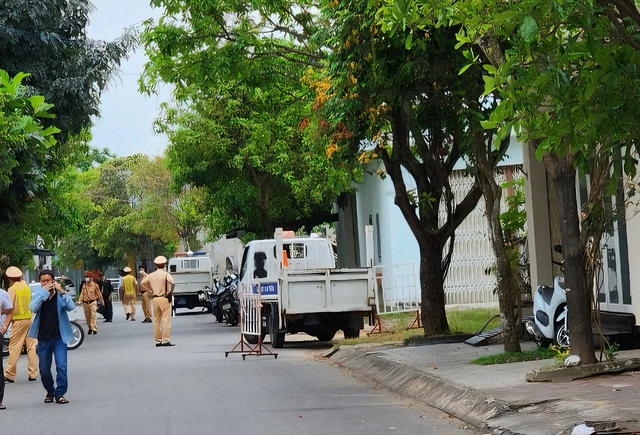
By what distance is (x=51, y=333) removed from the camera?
15.1 m

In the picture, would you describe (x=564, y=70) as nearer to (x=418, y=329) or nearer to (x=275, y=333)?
(x=275, y=333)

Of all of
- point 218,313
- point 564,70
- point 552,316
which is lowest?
point 552,316

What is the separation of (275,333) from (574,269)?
10740 mm

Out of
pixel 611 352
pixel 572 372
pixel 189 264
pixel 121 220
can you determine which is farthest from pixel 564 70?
pixel 121 220

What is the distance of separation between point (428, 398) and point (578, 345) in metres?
1.93

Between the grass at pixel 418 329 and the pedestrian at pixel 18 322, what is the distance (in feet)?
22.2

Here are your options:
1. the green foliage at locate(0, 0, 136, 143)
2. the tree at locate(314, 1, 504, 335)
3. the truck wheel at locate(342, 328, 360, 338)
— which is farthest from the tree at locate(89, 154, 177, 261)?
the tree at locate(314, 1, 504, 335)

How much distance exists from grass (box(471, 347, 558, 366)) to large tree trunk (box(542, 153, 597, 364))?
229cm

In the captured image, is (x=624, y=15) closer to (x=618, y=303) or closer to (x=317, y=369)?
(x=618, y=303)

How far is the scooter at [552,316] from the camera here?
54.3 feet

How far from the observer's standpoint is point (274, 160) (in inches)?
1523

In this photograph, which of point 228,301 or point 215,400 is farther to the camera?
point 228,301

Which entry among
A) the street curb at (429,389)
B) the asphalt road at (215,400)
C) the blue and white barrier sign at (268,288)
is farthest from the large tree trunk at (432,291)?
the blue and white barrier sign at (268,288)

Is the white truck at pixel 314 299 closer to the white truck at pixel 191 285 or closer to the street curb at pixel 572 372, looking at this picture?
the street curb at pixel 572 372
